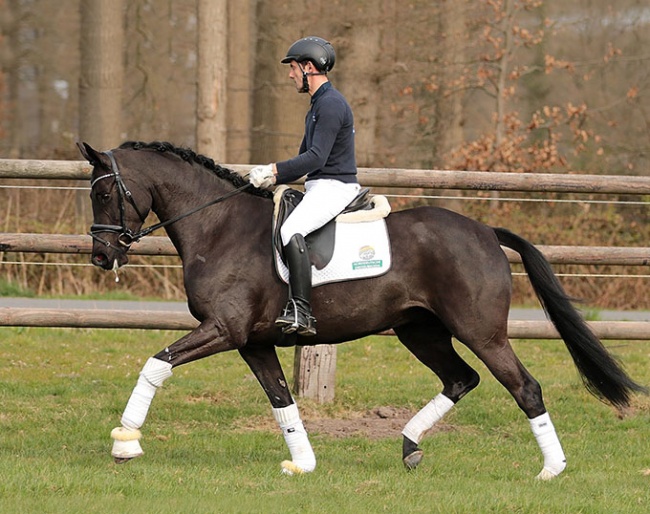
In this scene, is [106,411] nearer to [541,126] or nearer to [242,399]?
[242,399]

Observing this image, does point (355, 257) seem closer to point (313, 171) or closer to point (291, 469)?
point (313, 171)

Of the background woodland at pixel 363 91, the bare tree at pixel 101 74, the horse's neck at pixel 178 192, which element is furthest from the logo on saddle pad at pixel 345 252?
the bare tree at pixel 101 74

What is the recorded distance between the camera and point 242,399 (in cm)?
900

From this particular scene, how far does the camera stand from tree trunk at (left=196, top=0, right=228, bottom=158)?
691 inches

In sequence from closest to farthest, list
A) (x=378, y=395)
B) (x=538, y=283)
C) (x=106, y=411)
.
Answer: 1. (x=538, y=283)
2. (x=106, y=411)
3. (x=378, y=395)

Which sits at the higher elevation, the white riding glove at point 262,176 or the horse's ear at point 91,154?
the horse's ear at point 91,154

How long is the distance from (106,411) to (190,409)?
0.68m

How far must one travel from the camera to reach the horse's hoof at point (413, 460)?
6750 mm

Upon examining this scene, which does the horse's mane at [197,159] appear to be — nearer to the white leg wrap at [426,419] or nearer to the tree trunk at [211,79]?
the white leg wrap at [426,419]

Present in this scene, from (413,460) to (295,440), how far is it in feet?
2.59

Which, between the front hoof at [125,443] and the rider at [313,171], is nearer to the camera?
the front hoof at [125,443]

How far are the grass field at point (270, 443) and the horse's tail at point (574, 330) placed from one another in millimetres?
534

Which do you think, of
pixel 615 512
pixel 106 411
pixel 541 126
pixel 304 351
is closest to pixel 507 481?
pixel 615 512

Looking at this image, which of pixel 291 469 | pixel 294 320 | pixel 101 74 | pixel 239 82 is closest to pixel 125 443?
pixel 291 469
